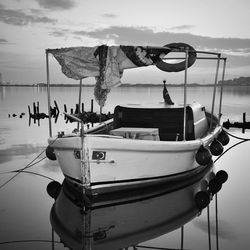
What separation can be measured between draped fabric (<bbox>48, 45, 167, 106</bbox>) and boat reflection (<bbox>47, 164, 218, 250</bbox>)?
146 inches

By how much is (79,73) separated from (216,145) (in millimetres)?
6372

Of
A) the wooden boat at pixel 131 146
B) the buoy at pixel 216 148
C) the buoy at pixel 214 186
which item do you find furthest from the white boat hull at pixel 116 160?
the buoy at pixel 216 148

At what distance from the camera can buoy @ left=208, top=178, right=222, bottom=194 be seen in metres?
12.0

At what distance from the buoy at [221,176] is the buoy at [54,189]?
6121 millimetres

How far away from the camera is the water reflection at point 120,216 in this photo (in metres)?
8.14

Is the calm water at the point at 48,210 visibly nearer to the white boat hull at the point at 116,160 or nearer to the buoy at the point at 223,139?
the buoy at the point at 223,139

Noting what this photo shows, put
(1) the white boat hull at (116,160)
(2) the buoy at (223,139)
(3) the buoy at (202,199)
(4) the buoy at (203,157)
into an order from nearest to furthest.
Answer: (1) the white boat hull at (116,160) → (3) the buoy at (202,199) → (4) the buoy at (203,157) → (2) the buoy at (223,139)

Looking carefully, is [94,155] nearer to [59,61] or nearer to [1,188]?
[59,61]

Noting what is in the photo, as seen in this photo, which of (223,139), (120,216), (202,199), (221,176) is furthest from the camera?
(223,139)

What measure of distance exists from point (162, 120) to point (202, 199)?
3.46 metres

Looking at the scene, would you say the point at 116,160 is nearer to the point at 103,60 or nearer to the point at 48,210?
the point at 48,210

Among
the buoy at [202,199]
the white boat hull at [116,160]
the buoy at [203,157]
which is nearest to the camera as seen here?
the white boat hull at [116,160]

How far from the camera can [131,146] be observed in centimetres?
988

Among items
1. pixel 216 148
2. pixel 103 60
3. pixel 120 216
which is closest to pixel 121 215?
pixel 120 216
